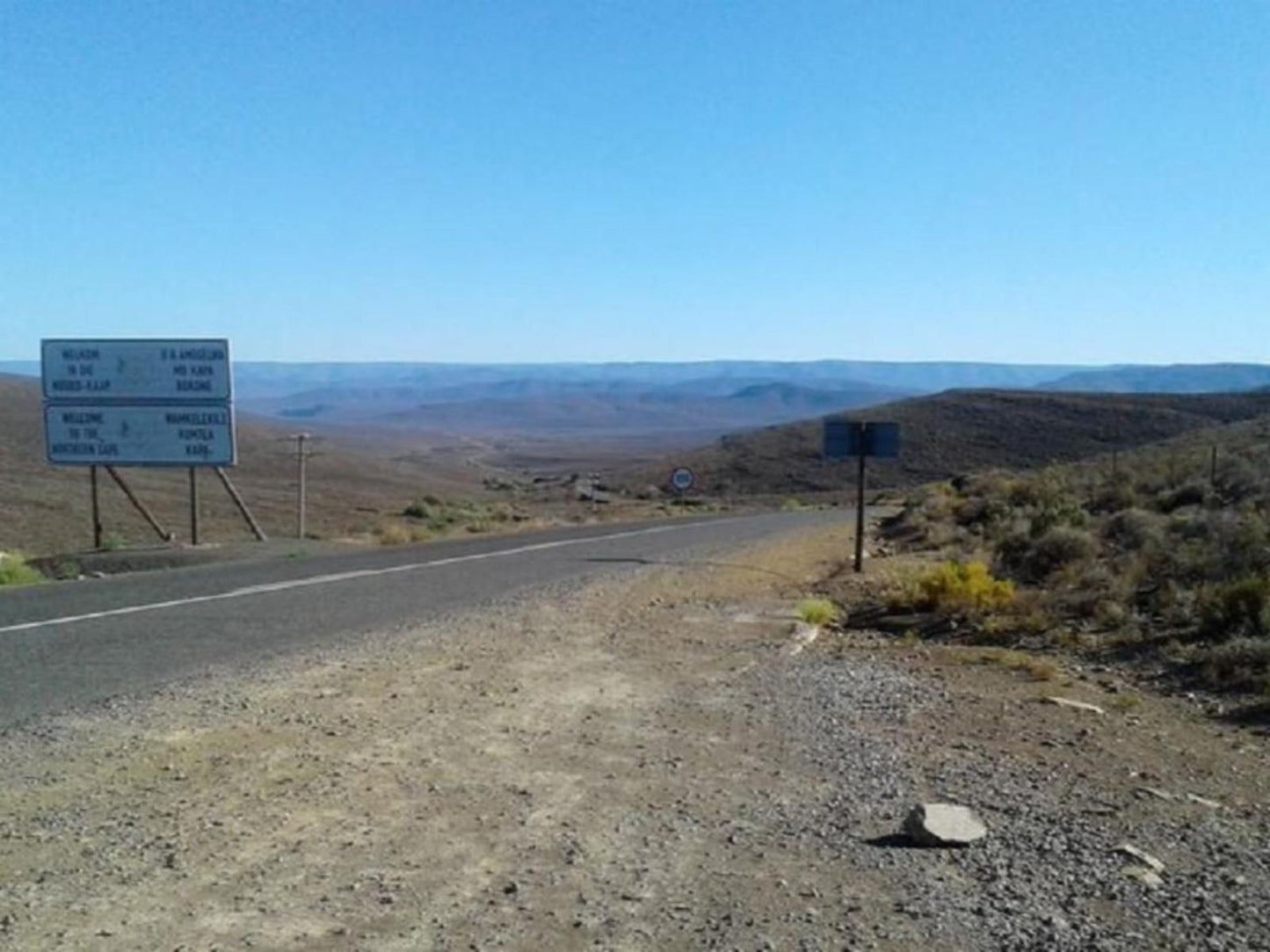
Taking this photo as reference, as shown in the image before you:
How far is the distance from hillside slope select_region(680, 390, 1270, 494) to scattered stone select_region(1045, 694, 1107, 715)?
64.7m

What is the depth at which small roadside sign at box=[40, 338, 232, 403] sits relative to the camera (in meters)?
25.9

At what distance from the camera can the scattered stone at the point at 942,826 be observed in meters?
6.15

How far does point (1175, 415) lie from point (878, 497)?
135 ft

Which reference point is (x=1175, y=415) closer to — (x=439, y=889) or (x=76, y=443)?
(x=76, y=443)

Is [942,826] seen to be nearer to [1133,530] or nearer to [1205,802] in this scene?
[1205,802]

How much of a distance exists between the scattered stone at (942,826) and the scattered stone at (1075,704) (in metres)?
3.36

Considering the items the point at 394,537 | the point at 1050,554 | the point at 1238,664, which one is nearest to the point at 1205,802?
the point at 1238,664

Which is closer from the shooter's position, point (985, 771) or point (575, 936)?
point (575, 936)

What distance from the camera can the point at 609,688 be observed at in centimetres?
1010

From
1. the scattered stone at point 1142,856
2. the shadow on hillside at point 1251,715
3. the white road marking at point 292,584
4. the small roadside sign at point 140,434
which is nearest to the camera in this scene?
the scattered stone at point 1142,856

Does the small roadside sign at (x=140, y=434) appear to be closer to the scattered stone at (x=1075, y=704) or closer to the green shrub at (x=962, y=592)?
the green shrub at (x=962, y=592)

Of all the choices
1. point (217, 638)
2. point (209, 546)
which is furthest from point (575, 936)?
point (209, 546)

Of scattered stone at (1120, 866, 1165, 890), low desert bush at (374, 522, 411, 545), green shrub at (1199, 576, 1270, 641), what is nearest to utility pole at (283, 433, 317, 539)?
low desert bush at (374, 522, 411, 545)

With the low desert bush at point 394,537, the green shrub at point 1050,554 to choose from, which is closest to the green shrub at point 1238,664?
the green shrub at point 1050,554
